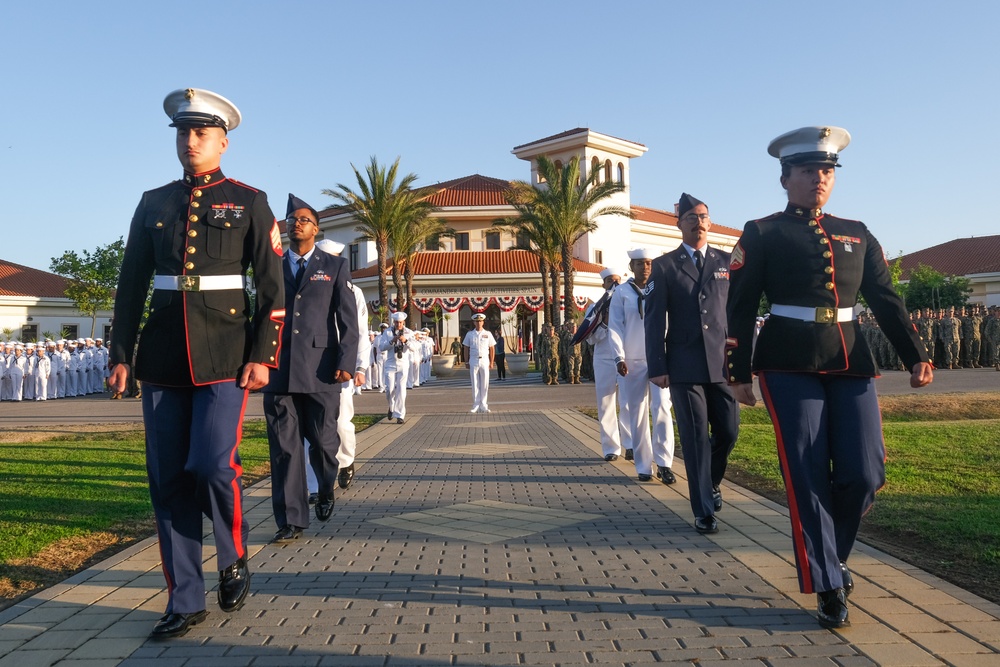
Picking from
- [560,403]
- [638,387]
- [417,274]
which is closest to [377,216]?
[417,274]

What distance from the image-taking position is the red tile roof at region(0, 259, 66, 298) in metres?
68.7

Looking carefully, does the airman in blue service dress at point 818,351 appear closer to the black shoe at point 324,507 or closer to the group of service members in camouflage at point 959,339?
the black shoe at point 324,507

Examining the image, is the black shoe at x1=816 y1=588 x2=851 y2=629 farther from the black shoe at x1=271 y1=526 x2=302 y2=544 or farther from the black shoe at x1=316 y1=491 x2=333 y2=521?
the black shoe at x1=316 y1=491 x2=333 y2=521

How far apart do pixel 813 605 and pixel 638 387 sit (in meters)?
4.60

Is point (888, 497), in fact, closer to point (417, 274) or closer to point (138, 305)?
point (138, 305)

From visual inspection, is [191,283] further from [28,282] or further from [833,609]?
[28,282]

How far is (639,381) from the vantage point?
29.3 feet

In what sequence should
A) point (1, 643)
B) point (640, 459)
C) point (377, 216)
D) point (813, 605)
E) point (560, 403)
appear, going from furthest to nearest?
point (377, 216), point (560, 403), point (640, 459), point (813, 605), point (1, 643)

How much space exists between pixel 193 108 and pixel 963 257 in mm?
80517

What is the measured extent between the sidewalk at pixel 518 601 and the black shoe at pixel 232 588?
5 cm

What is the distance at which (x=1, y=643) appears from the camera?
12.7ft

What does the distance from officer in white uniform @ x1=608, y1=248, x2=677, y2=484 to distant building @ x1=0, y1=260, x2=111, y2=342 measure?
2498 inches

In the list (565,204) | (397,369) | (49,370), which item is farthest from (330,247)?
(565,204)

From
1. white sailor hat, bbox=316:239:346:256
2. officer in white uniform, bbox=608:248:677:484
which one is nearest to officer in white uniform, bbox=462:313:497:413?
officer in white uniform, bbox=608:248:677:484
